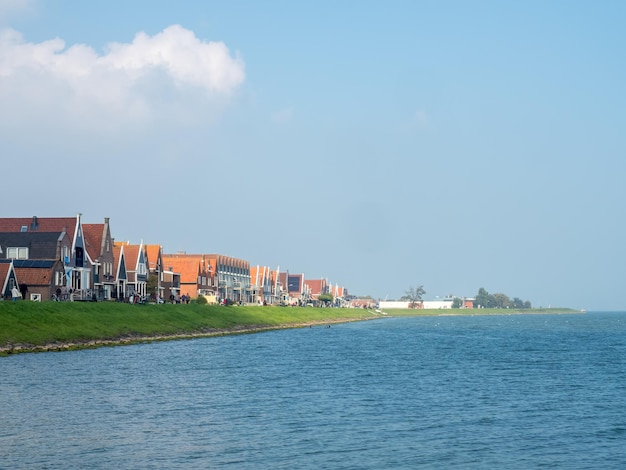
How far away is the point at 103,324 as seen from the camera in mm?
79062

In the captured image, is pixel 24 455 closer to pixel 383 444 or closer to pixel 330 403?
pixel 383 444

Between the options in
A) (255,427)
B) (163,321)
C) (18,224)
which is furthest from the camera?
(18,224)

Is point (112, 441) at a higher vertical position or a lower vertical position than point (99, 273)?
lower

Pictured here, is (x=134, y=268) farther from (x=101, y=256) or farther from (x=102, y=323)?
(x=102, y=323)

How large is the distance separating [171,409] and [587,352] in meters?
52.6

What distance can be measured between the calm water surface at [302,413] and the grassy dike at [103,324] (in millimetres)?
4432

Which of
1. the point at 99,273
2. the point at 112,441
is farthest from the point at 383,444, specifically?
the point at 99,273

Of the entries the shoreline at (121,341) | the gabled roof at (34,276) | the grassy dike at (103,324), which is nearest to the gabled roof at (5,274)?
the gabled roof at (34,276)

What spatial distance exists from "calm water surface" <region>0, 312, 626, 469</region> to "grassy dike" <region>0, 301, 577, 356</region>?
14.5 feet

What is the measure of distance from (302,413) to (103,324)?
4709cm

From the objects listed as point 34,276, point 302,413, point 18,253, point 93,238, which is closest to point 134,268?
point 93,238

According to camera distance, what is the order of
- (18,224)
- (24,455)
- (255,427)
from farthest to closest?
1. (18,224)
2. (255,427)
3. (24,455)

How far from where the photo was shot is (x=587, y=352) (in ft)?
260

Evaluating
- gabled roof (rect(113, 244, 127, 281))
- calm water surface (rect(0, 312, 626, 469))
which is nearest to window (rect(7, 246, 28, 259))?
gabled roof (rect(113, 244, 127, 281))
